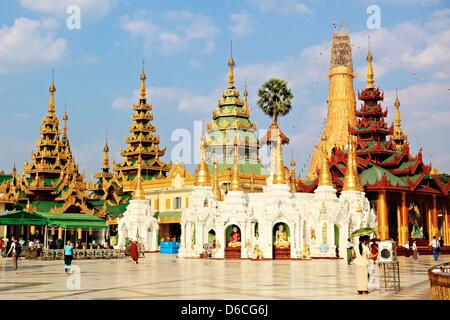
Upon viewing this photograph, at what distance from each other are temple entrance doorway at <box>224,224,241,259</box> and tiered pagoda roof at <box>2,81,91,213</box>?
27.2 m

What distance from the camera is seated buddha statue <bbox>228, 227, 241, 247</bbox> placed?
39500 millimetres

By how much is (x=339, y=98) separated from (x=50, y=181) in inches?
1288

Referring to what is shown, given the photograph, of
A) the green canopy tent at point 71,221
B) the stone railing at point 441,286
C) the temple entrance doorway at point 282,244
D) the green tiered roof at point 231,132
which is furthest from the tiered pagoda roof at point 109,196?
the stone railing at point 441,286

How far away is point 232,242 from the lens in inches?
1560

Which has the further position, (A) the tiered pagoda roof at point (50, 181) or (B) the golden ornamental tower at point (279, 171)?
(A) the tiered pagoda roof at point (50, 181)

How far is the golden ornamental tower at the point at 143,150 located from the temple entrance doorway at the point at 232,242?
34251 millimetres

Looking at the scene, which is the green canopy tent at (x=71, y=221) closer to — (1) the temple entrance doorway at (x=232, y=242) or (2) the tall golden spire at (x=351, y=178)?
(1) the temple entrance doorway at (x=232, y=242)

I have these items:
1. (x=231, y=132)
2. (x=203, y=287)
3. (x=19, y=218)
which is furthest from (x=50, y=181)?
(x=203, y=287)

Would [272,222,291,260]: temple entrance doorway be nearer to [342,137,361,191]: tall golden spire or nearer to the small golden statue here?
the small golden statue

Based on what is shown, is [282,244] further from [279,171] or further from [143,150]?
[143,150]

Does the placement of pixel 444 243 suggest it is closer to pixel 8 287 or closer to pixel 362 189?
pixel 362 189

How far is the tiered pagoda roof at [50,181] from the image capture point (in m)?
64.7

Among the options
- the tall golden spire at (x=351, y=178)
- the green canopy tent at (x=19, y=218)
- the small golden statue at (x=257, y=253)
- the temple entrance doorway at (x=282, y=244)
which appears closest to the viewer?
the small golden statue at (x=257, y=253)

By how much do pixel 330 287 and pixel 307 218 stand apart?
923 inches
